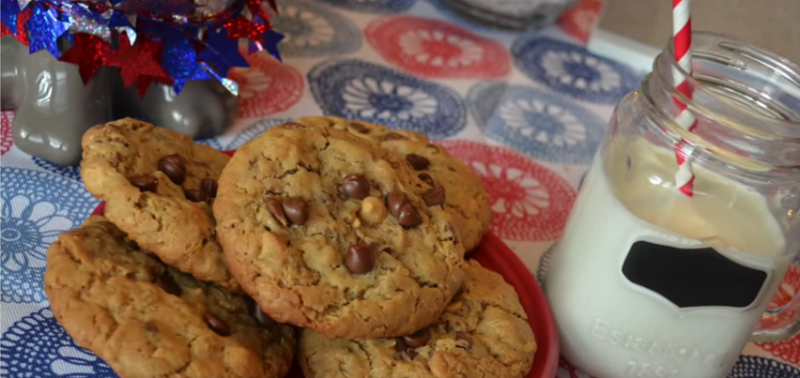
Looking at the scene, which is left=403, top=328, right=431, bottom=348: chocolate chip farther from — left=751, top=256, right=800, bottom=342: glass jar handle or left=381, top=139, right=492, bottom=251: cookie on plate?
left=751, top=256, right=800, bottom=342: glass jar handle

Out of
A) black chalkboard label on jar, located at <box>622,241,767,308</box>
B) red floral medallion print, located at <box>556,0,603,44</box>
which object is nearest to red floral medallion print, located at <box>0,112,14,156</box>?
black chalkboard label on jar, located at <box>622,241,767,308</box>

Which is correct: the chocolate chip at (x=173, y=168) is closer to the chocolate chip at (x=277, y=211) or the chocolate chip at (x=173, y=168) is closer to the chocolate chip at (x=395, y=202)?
the chocolate chip at (x=277, y=211)

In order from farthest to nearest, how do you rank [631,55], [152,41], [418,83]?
1. [631,55]
2. [418,83]
3. [152,41]

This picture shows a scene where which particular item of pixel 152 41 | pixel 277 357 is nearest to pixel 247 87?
pixel 152 41

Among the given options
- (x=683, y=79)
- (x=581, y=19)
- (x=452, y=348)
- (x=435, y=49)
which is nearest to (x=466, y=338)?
(x=452, y=348)

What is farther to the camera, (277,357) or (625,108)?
(625,108)

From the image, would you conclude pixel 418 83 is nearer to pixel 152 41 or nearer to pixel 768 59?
pixel 152 41
